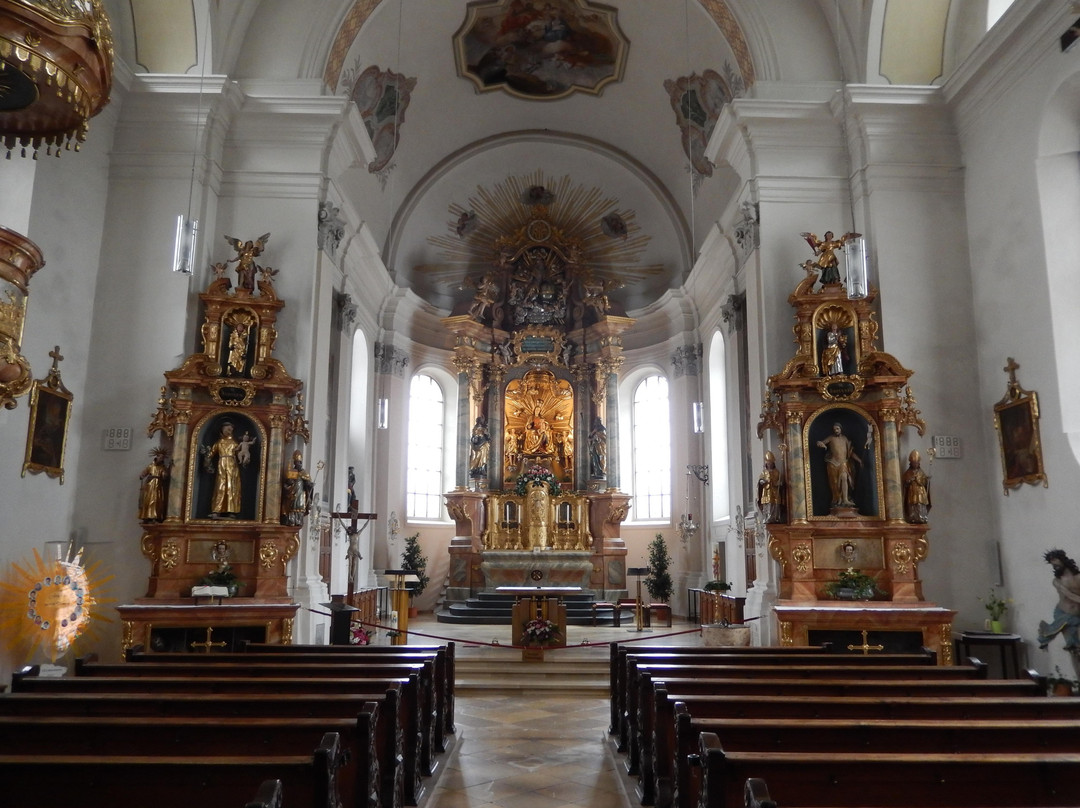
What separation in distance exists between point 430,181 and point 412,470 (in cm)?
574

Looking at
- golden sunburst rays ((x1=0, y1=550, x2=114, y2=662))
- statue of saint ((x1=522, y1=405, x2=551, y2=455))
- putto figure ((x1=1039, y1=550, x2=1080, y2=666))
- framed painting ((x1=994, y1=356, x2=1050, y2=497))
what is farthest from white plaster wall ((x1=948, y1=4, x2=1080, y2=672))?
statue of saint ((x1=522, y1=405, x2=551, y2=455))

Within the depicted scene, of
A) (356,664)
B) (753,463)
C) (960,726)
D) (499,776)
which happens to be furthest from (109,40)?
(753,463)

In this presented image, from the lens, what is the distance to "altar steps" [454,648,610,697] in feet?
30.7

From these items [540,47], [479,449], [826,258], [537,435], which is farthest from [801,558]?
[540,47]

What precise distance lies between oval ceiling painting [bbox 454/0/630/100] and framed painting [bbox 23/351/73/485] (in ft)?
28.8

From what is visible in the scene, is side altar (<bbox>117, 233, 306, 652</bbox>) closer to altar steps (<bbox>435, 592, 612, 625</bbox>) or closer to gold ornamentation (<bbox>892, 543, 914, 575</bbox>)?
altar steps (<bbox>435, 592, 612, 625</bbox>)

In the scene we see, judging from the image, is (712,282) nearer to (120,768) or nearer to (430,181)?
(430,181)

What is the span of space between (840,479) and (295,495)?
599 cm

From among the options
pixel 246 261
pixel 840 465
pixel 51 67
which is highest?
pixel 246 261

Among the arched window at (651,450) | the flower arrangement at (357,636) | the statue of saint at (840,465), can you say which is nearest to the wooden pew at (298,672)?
the flower arrangement at (357,636)

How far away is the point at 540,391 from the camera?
18484mm

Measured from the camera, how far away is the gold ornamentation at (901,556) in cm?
949

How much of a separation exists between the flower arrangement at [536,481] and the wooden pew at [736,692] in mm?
11968

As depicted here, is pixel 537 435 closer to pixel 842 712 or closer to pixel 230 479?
pixel 230 479
